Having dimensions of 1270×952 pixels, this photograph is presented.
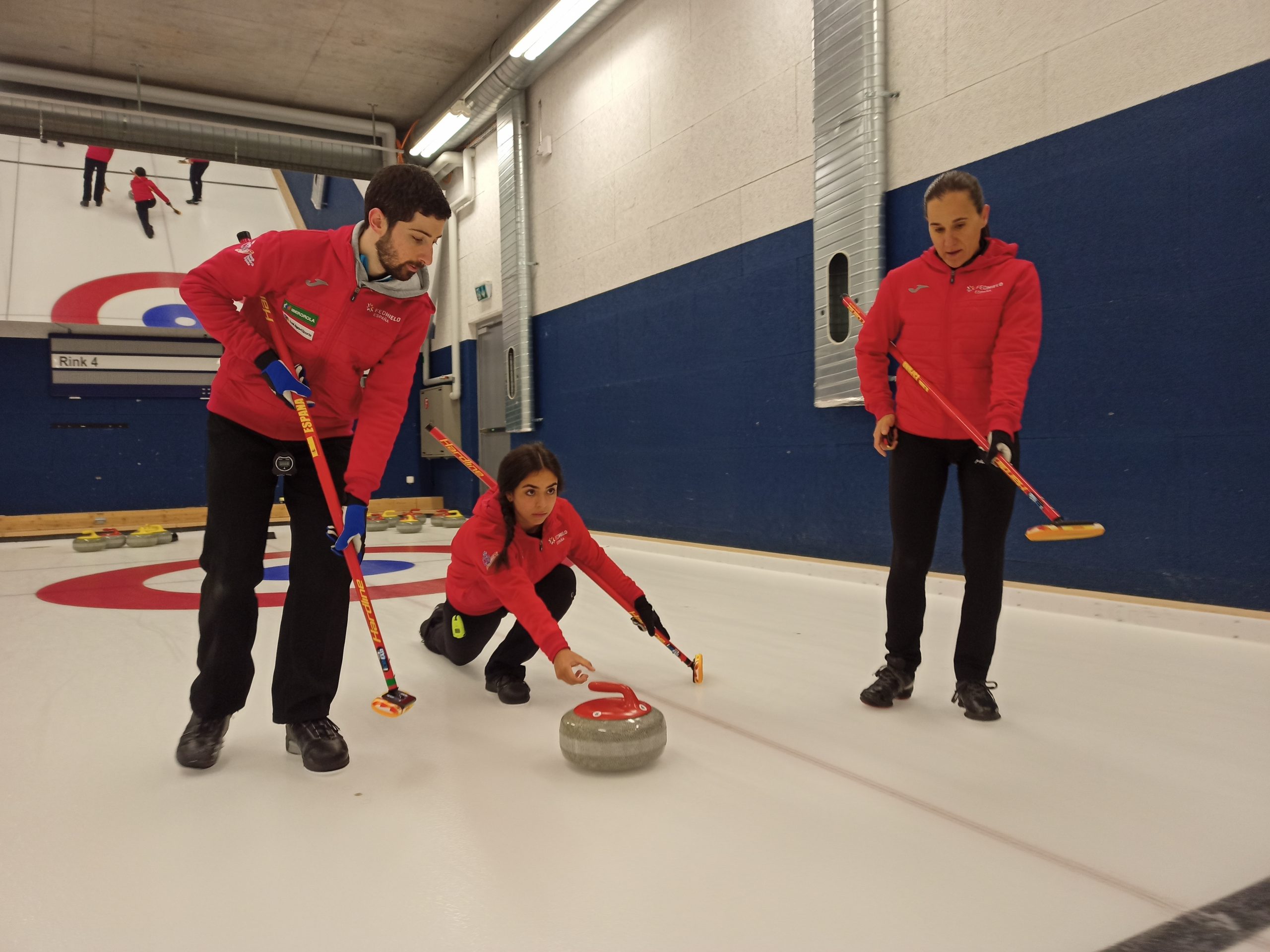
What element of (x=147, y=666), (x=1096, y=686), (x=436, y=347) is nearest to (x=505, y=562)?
(x=147, y=666)

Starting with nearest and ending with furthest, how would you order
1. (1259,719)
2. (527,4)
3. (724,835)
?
1. (724,835)
2. (1259,719)
3. (527,4)

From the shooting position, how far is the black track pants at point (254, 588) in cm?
168

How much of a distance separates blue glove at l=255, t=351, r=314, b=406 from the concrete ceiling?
6.66 meters

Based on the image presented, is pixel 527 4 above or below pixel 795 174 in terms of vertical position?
above

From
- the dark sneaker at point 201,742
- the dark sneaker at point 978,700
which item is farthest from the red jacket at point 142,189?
the dark sneaker at point 978,700

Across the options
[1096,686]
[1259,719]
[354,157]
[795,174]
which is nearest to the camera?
[1259,719]

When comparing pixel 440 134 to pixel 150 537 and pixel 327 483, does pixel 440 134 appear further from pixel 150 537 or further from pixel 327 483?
pixel 327 483

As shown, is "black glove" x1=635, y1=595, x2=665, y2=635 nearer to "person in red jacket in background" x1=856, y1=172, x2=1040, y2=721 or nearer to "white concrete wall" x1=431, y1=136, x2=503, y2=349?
"person in red jacket in background" x1=856, y1=172, x2=1040, y2=721

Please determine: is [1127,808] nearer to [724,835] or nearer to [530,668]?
[724,835]

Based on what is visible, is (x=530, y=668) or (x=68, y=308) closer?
(x=530, y=668)

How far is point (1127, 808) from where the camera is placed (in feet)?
4.59

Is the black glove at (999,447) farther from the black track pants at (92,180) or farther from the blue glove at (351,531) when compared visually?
the black track pants at (92,180)

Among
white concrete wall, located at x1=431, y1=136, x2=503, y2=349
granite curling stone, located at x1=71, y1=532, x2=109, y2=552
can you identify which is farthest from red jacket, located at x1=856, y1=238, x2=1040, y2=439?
white concrete wall, located at x1=431, y1=136, x2=503, y2=349

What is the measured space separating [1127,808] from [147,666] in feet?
8.51
